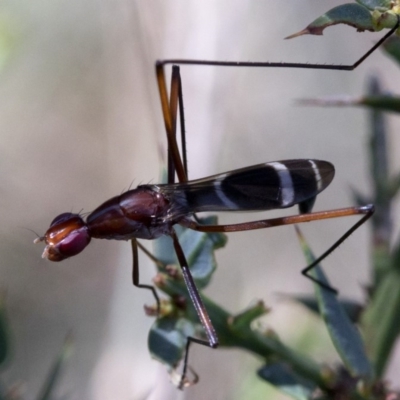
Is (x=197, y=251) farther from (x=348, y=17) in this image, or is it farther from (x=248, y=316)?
(x=348, y=17)

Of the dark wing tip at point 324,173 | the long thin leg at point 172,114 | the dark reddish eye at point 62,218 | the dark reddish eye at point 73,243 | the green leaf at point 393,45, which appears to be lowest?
the dark reddish eye at point 73,243

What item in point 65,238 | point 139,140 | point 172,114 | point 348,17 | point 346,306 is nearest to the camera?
point 348,17

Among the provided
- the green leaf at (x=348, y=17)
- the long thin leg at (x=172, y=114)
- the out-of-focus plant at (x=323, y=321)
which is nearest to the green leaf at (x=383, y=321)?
the out-of-focus plant at (x=323, y=321)

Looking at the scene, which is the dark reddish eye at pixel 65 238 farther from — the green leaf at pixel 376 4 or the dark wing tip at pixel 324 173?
the green leaf at pixel 376 4

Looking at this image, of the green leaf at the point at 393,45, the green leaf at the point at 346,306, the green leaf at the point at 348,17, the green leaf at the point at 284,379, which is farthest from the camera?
the green leaf at the point at 346,306

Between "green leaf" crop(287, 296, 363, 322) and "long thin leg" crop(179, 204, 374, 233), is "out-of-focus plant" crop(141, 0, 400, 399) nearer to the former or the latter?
"green leaf" crop(287, 296, 363, 322)

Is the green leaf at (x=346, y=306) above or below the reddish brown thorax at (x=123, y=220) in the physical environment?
below

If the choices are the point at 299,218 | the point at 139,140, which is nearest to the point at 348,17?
the point at 299,218
